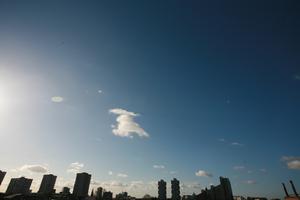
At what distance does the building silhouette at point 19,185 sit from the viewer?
155938mm

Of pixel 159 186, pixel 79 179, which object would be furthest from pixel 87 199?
pixel 159 186

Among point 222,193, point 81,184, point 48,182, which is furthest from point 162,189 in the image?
point 48,182

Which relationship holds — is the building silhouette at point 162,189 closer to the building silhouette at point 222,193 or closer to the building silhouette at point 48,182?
the building silhouette at point 222,193

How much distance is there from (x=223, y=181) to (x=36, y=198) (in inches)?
4383

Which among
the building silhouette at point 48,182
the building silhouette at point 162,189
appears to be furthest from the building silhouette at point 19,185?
the building silhouette at point 162,189

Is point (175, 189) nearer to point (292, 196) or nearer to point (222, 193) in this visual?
point (222, 193)

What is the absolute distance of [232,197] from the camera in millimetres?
141500

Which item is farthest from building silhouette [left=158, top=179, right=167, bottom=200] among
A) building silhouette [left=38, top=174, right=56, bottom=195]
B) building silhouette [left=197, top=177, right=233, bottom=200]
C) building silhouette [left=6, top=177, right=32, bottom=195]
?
building silhouette [left=6, top=177, right=32, bottom=195]

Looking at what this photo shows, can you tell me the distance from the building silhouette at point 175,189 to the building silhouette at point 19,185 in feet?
357

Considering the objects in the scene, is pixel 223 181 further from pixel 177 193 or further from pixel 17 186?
pixel 17 186

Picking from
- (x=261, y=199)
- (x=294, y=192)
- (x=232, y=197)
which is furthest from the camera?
(x=232, y=197)

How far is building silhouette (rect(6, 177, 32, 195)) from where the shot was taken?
156 meters

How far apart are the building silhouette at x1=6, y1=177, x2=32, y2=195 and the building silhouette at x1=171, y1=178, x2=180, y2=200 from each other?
357 feet

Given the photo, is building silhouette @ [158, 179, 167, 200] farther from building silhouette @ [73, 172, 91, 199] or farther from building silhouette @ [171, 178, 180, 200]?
building silhouette @ [73, 172, 91, 199]
